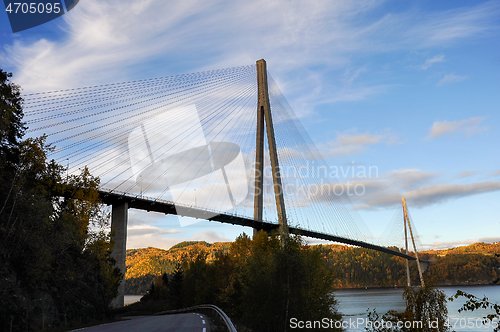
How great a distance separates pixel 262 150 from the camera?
52.7 metres

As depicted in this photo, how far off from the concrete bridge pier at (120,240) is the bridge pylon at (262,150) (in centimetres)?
1835

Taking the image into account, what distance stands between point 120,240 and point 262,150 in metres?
22.8

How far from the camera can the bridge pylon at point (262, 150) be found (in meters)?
48.3

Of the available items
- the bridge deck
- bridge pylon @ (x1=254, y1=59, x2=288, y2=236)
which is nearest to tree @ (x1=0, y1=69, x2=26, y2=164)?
the bridge deck

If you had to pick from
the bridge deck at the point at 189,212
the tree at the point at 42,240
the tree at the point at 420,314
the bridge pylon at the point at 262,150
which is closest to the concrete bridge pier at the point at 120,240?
the bridge deck at the point at 189,212

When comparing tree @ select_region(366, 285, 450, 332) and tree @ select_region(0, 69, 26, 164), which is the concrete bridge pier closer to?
tree @ select_region(0, 69, 26, 164)

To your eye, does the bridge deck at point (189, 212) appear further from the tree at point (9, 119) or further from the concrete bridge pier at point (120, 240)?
the tree at point (9, 119)

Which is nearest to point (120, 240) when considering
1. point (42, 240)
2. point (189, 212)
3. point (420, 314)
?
point (189, 212)

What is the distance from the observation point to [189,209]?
55.9 meters

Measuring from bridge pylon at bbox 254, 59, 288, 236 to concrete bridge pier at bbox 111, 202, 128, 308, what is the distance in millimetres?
18352

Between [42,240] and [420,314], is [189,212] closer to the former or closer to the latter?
[42,240]

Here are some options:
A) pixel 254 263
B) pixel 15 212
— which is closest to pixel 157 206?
pixel 254 263

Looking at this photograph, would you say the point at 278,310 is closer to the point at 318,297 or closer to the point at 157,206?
the point at 318,297

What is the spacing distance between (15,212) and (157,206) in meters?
33.7
